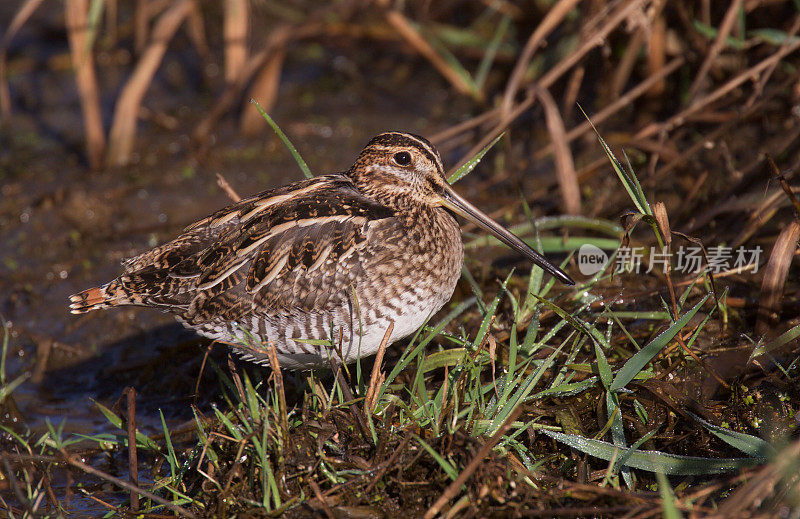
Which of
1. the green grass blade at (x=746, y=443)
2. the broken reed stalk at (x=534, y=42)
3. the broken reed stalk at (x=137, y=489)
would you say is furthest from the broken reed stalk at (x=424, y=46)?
the broken reed stalk at (x=137, y=489)

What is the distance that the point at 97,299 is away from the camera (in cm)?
376

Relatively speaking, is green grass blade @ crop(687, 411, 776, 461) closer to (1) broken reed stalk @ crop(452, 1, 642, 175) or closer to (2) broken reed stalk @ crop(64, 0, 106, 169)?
(1) broken reed stalk @ crop(452, 1, 642, 175)

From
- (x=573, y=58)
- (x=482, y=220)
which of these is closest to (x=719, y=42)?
(x=573, y=58)

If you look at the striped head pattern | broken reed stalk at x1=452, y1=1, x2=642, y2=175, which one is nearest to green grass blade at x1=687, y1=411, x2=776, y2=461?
the striped head pattern

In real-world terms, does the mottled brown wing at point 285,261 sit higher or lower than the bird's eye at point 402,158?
lower

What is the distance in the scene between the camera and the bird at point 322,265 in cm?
349

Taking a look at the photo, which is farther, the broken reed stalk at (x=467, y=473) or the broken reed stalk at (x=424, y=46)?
the broken reed stalk at (x=424, y=46)

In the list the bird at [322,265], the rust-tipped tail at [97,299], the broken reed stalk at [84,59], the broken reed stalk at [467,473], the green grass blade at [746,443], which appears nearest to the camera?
the broken reed stalk at [467,473]

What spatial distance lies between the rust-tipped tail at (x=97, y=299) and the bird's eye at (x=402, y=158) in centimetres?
131

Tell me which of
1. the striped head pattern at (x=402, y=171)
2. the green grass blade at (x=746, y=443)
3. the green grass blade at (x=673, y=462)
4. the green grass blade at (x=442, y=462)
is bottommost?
the green grass blade at (x=673, y=462)

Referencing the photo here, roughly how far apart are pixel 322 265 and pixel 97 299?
1.02 metres

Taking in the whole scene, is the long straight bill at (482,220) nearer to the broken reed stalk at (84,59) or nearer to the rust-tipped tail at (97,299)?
Answer: the rust-tipped tail at (97,299)

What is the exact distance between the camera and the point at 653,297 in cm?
424

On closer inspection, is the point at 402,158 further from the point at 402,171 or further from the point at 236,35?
the point at 236,35
